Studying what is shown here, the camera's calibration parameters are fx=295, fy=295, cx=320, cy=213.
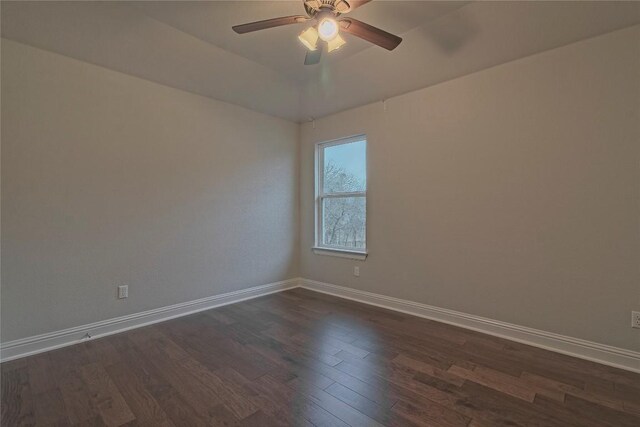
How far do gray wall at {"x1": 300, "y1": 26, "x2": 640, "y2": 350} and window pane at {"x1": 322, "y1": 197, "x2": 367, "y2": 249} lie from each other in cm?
23

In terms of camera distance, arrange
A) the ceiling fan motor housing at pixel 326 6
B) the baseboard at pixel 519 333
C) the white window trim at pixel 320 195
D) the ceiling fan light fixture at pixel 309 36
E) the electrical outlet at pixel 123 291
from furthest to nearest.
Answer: the white window trim at pixel 320 195 → the electrical outlet at pixel 123 291 → the baseboard at pixel 519 333 → the ceiling fan light fixture at pixel 309 36 → the ceiling fan motor housing at pixel 326 6

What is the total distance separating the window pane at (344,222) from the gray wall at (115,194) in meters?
0.90

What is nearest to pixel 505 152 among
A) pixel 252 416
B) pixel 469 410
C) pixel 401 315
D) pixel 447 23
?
pixel 447 23

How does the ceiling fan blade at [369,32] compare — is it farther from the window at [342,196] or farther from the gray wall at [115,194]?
the gray wall at [115,194]

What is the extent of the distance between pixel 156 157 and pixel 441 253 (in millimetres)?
3041

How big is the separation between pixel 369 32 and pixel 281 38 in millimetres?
1087

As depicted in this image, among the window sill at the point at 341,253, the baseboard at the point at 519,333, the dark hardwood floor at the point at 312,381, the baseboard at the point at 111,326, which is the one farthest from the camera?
the window sill at the point at 341,253

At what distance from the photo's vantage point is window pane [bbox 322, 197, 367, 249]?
373 centimetres

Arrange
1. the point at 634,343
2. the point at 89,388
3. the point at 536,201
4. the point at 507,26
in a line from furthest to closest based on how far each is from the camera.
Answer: the point at 536,201, the point at 507,26, the point at 634,343, the point at 89,388

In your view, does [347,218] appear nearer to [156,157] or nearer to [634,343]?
[156,157]

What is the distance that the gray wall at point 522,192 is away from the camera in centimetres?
213

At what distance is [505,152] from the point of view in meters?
2.60

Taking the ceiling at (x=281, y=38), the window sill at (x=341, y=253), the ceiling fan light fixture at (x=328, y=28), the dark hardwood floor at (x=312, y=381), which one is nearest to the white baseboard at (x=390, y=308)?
the dark hardwood floor at (x=312, y=381)

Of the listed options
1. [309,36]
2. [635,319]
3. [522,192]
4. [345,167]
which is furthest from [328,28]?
[635,319]
